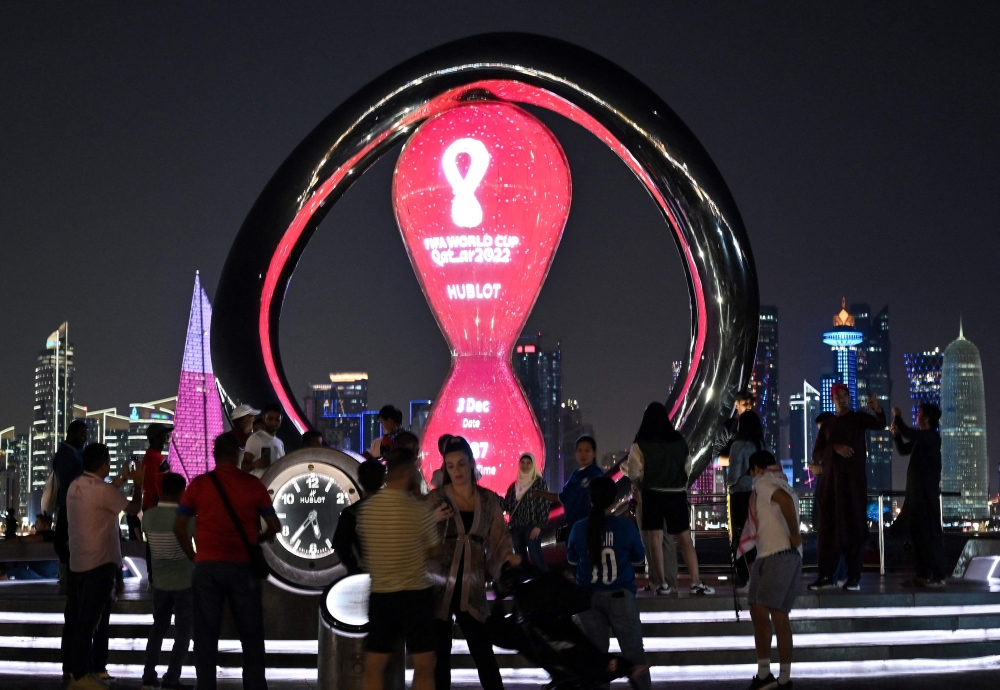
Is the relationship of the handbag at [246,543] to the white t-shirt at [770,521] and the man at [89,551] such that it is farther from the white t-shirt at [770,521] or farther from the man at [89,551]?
the white t-shirt at [770,521]

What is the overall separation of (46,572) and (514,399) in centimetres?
603

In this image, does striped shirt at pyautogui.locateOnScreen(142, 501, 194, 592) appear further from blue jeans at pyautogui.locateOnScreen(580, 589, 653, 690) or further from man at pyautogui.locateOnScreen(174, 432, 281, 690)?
blue jeans at pyautogui.locateOnScreen(580, 589, 653, 690)

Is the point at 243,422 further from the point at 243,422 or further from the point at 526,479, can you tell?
the point at 526,479

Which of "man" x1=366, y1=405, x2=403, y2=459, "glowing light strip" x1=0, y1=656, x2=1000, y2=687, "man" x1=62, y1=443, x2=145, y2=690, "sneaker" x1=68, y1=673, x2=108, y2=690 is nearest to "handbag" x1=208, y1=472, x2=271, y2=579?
"man" x1=62, y1=443, x2=145, y2=690

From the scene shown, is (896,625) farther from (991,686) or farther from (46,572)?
(46,572)

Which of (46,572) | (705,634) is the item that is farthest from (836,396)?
(46,572)

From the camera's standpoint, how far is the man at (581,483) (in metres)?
9.68

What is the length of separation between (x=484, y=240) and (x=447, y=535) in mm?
10776

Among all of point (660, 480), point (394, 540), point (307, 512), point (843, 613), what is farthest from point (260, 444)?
point (394, 540)

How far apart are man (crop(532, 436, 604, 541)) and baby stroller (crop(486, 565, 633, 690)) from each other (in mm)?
2506

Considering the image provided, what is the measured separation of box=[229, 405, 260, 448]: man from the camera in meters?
11.0

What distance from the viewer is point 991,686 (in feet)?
29.6

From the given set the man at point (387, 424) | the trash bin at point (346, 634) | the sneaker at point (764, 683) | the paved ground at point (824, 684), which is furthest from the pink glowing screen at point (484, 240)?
the trash bin at point (346, 634)

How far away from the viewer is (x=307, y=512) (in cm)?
965
